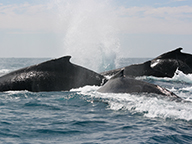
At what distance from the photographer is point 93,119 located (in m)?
6.96

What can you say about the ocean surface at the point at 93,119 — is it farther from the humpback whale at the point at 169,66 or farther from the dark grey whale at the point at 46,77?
the humpback whale at the point at 169,66

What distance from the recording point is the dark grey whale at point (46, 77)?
1027 centimetres

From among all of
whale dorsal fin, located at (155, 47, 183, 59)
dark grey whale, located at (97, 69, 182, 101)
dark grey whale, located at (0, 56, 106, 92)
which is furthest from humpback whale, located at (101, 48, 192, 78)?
dark grey whale, located at (97, 69, 182, 101)

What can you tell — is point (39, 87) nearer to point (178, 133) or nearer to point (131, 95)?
point (131, 95)

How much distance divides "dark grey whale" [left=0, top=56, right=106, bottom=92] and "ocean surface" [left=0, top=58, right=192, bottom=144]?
1.64 ft

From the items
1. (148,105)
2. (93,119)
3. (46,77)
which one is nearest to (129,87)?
(148,105)

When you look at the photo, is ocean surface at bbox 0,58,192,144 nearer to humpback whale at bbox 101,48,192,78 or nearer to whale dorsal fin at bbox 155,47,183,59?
humpback whale at bbox 101,48,192,78

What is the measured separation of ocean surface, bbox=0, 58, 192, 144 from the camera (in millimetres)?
5605

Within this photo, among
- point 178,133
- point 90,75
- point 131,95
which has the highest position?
point 90,75

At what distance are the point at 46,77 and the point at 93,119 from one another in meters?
3.91

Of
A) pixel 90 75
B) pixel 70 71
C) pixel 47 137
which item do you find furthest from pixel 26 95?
pixel 47 137

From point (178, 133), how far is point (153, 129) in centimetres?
55

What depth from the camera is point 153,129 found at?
6.02 m

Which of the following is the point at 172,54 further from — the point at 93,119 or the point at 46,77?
the point at 93,119
